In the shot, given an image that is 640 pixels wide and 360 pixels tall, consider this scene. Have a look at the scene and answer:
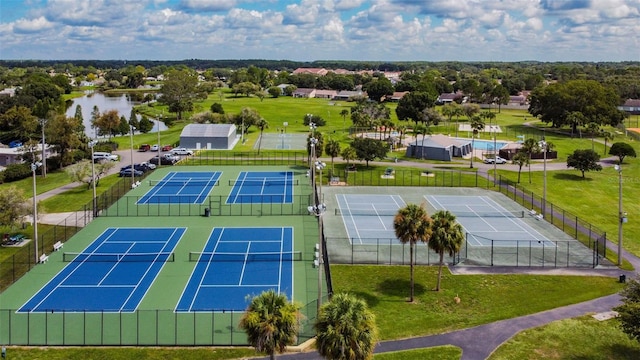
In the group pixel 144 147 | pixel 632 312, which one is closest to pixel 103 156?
pixel 144 147

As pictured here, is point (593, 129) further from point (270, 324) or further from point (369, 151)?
point (270, 324)

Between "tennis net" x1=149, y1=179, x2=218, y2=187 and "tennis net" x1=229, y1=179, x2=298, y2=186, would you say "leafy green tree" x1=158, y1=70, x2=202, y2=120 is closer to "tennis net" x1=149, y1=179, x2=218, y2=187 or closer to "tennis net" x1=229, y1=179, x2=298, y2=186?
"tennis net" x1=149, y1=179, x2=218, y2=187

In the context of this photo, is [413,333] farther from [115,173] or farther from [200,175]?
[115,173]

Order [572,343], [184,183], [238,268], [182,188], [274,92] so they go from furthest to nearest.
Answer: [274,92] < [184,183] < [182,188] < [238,268] < [572,343]

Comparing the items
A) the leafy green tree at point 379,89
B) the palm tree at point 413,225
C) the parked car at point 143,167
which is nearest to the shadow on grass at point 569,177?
the palm tree at point 413,225

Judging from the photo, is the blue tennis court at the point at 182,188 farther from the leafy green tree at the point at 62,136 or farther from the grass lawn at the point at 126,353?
the grass lawn at the point at 126,353

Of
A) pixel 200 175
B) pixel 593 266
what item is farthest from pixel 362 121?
pixel 593 266
